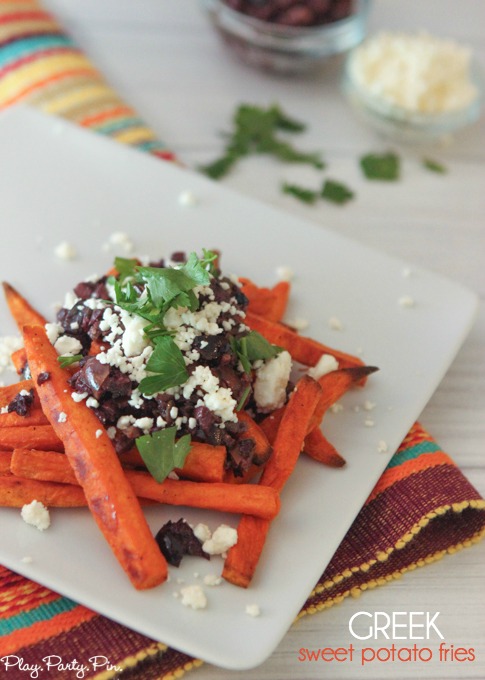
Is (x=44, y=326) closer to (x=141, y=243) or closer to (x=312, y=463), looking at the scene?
(x=141, y=243)

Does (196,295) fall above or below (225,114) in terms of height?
above

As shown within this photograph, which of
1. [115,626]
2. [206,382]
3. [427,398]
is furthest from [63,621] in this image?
[427,398]

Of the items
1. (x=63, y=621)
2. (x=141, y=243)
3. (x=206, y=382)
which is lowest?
(x=63, y=621)

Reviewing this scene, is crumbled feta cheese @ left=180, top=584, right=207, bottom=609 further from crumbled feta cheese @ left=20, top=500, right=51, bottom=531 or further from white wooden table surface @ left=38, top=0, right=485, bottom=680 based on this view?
crumbled feta cheese @ left=20, top=500, right=51, bottom=531

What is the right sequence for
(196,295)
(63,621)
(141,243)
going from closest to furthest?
(63,621) < (196,295) < (141,243)

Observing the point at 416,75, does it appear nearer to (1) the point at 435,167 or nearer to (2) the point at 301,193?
(1) the point at 435,167

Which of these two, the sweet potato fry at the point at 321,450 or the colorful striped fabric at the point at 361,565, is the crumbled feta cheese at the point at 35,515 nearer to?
the colorful striped fabric at the point at 361,565

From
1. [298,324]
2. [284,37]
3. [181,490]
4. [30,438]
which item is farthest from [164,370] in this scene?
[284,37]
